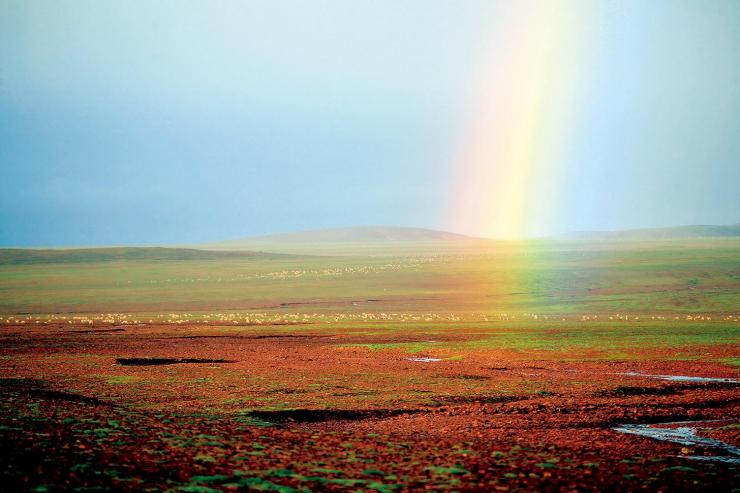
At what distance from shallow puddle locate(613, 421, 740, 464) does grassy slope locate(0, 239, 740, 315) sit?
5365 centimetres

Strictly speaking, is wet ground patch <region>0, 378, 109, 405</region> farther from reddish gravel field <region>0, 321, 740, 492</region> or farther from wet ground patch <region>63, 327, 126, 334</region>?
wet ground patch <region>63, 327, 126, 334</region>

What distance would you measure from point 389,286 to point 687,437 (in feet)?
281

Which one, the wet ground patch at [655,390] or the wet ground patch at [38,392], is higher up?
the wet ground patch at [38,392]

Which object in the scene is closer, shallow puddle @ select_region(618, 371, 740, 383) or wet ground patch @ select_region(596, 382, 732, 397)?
wet ground patch @ select_region(596, 382, 732, 397)

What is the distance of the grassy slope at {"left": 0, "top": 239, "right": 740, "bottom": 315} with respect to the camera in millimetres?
79000

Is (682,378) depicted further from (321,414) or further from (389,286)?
(389,286)

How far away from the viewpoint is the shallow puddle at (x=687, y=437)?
1553 cm

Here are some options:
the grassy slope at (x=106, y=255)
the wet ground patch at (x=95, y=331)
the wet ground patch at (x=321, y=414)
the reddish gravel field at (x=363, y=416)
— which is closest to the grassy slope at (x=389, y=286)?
the grassy slope at (x=106, y=255)

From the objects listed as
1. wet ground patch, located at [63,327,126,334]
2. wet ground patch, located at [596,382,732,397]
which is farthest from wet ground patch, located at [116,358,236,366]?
wet ground patch, located at [596,382,732,397]

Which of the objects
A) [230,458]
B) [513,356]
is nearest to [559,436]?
[230,458]

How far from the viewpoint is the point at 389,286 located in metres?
104

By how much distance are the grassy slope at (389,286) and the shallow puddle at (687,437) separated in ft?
176

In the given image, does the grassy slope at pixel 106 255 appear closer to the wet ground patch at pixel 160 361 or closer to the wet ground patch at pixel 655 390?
the wet ground patch at pixel 160 361

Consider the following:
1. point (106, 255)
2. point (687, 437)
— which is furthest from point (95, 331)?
point (106, 255)
